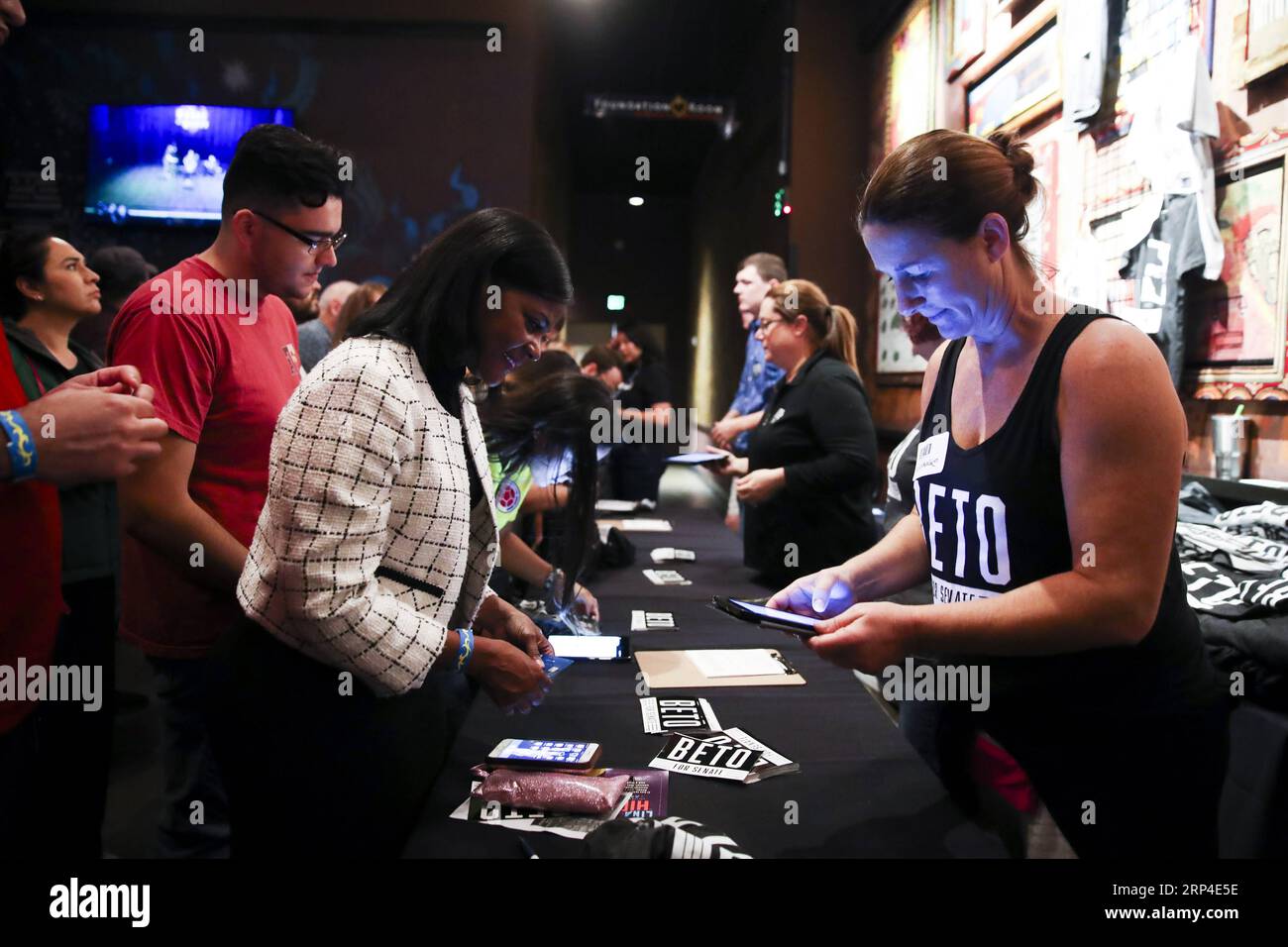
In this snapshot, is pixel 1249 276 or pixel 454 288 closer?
pixel 454 288

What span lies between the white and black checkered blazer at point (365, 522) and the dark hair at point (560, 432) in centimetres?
71

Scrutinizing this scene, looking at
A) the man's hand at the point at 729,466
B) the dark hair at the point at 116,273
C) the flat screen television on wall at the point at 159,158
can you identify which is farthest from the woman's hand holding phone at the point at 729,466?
the flat screen television on wall at the point at 159,158

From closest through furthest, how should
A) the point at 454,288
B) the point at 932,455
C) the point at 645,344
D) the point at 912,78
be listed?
1. the point at 454,288
2. the point at 932,455
3. the point at 912,78
4. the point at 645,344

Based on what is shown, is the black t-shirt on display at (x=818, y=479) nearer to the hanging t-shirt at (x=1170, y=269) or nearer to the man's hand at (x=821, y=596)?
the hanging t-shirt at (x=1170, y=269)

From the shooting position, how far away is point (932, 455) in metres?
1.30

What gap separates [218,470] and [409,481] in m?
0.71

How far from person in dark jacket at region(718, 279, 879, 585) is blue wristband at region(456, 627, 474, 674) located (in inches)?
59.1

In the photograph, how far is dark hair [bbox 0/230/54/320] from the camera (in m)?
2.32

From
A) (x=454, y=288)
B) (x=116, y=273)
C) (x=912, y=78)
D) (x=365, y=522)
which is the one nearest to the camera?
(x=365, y=522)

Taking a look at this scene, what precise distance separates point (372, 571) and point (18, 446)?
1.52ft

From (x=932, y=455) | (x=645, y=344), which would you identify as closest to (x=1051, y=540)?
(x=932, y=455)

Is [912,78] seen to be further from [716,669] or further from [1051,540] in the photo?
[1051,540]

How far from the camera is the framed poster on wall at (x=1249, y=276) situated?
2232mm

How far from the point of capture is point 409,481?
1.12 m
